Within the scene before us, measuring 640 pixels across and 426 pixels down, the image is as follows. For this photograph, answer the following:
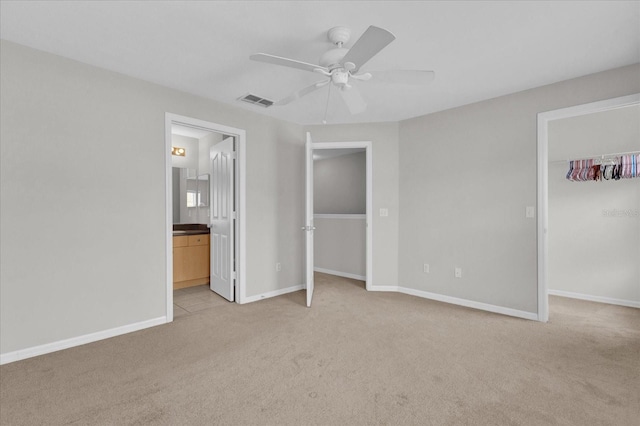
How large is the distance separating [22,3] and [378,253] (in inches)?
161

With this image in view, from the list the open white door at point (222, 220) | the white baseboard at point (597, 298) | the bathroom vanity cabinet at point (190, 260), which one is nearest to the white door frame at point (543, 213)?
the white baseboard at point (597, 298)

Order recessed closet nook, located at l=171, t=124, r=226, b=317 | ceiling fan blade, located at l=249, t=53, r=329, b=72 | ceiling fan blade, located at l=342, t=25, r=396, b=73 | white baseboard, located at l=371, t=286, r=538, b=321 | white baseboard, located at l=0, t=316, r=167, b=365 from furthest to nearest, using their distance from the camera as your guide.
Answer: recessed closet nook, located at l=171, t=124, r=226, b=317 → white baseboard, located at l=371, t=286, r=538, b=321 → white baseboard, located at l=0, t=316, r=167, b=365 → ceiling fan blade, located at l=249, t=53, r=329, b=72 → ceiling fan blade, located at l=342, t=25, r=396, b=73

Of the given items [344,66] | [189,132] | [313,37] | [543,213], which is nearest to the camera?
[344,66]

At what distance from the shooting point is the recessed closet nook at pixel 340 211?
17.2ft

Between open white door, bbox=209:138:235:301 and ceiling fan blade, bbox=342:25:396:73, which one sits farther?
open white door, bbox=209:138:235:301

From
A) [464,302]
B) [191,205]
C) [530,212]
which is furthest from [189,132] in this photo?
[530,212]

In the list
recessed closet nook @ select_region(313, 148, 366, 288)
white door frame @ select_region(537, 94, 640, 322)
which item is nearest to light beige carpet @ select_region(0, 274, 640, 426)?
white door frame @ select_region(537, 94, 640, 322)

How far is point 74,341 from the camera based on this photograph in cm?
251

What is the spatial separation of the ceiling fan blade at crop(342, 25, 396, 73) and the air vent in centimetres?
164

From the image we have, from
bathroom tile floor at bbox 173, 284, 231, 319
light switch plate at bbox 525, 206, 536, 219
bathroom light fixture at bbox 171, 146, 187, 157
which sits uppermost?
bathroom light fixture at bbox 171, 146, 187, 157

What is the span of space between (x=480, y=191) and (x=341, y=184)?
310cm

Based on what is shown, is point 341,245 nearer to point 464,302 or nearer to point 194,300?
point 464,302

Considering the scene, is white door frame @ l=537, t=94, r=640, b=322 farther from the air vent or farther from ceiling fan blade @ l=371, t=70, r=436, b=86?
the air vent

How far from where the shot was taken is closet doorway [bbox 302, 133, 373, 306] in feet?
14.4
